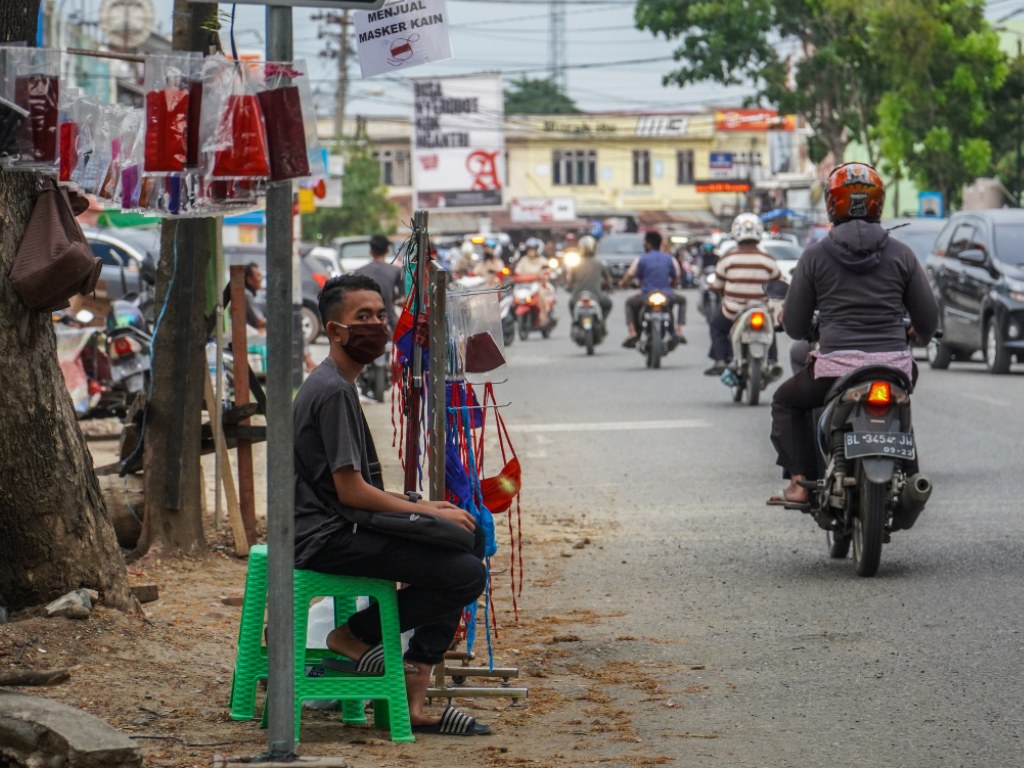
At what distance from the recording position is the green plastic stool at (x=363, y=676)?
5.90 metres

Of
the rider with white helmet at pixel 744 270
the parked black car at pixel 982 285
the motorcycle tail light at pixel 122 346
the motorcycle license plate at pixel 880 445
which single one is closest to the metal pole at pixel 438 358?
the motorcycle license plate at pixel 880 445

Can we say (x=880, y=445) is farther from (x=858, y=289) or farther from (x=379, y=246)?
(x=379, y=246)

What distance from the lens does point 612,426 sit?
1703 cm

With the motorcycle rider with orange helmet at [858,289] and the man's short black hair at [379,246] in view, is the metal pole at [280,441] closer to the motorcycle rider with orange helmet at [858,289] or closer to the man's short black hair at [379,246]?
the motorcycle rider with orange helmet at [858,289]

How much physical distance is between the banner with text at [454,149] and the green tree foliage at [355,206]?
2756mm

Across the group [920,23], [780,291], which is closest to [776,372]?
[780,291]

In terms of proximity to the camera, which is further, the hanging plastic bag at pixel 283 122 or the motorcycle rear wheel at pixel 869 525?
the motorcycle rear wheel at pixel 869 525

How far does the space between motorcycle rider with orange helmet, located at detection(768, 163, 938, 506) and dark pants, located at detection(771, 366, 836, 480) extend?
0.34 ft

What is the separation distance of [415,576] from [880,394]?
135 inches

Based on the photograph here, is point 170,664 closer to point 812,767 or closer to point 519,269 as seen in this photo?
point 812,767

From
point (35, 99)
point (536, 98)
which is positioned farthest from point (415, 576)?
point (536, 98)

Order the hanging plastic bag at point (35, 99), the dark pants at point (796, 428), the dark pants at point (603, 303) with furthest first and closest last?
the dark pants at point (603, 303) → the dark pants at point (796, 428) → the hanging plastic bag at point (35, 99)

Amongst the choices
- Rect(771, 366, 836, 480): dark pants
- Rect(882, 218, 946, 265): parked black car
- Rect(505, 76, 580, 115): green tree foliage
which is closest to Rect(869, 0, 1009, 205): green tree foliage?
Rect(882, 218, 946, 265): parked black car

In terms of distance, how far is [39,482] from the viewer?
22.9 feet
